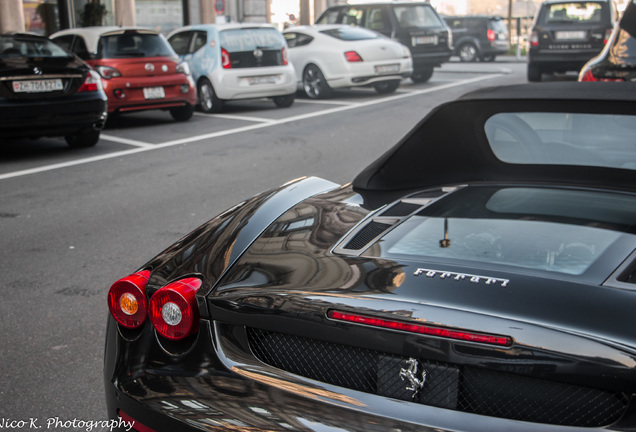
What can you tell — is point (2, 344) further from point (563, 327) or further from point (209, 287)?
point (563, 327)

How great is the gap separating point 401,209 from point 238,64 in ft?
38.5

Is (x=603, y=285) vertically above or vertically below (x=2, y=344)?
above

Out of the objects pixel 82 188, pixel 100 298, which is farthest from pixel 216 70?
pixel 100 298

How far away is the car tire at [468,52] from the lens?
97.6 ft

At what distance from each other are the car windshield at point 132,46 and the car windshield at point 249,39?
5.27ft

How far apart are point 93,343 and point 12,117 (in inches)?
238

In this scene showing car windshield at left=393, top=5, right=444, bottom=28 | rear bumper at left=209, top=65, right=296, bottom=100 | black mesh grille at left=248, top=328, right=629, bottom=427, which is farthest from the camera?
car windshield at left=393, top=5, right=444, bottom=28

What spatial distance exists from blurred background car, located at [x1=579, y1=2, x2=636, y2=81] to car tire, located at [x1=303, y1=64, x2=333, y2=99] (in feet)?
26.4

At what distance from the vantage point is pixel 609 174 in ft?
8.96

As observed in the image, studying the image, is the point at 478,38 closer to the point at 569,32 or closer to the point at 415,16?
the point at 415,16

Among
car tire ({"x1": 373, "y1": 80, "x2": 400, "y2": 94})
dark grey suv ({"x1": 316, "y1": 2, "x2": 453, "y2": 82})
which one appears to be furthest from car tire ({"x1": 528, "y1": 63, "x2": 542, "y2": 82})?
car tire ({"x1": 373, "y1": 80, "x2": 400, "y2": 94})

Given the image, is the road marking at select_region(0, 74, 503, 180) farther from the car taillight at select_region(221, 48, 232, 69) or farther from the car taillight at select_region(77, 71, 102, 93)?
the car taillight at select_region(221, 48, 232, 69)

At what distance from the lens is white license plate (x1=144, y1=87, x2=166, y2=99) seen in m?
12.0

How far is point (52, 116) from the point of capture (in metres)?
9.41
